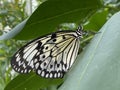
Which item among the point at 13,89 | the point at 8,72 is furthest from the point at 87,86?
the point at 8,72

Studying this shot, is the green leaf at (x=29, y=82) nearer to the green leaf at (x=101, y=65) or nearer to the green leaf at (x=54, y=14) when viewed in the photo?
the green leaf at (x=54, y=14)

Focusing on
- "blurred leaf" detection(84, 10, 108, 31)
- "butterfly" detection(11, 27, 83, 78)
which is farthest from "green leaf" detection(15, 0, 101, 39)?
"blurred leaf" detection(84, 10, 108, 31)

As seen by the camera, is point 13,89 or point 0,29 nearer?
point 13,89

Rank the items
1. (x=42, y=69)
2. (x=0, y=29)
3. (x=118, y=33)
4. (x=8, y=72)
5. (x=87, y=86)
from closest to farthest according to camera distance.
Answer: (x=87, y=86), (x=118, y=33), (x=42, y=69), (x=8, y=72), (x=0, y=29)

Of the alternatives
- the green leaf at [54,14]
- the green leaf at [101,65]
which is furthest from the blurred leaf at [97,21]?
the green leaf at [101,65]

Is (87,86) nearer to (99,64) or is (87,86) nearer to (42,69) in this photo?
(99,64)

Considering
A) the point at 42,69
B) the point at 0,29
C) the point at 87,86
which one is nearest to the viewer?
the point at 87,86

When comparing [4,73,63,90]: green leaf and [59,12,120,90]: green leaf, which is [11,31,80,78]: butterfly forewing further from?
[59,12,120,90]: green leaf
